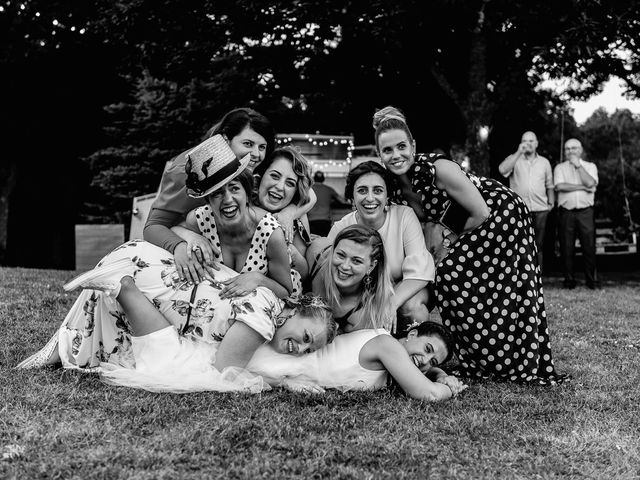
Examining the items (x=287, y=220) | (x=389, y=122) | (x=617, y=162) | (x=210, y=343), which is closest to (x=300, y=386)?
(x=210, y=343)

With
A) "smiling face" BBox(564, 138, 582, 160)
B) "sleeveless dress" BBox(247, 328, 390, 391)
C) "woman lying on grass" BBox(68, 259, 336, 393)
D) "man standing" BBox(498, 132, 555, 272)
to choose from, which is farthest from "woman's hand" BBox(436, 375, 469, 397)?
"smiling face" BBox(564, 138, 582, 160)

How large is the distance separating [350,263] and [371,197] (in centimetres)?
55

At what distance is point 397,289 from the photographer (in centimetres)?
395

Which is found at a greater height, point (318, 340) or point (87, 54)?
point (87, 54)

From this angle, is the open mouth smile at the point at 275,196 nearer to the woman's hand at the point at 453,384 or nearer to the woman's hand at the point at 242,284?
the woman's hand at the point at 242,284

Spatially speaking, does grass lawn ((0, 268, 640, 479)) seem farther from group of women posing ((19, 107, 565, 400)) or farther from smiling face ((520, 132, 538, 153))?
smiling face ((520, 132, 538, 153))

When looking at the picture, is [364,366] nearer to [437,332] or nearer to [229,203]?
[437,332]

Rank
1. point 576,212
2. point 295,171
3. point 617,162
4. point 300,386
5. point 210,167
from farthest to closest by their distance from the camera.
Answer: point 617,162
point 576,212
point 295,171
point 210,167
point 300,386

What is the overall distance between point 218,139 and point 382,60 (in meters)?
12.3

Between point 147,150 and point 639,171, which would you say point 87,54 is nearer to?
point 147,150

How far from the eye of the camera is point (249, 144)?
4078 millimetres

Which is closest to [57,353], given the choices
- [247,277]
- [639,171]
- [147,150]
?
[247,277]

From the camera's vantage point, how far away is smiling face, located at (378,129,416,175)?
3828 mm

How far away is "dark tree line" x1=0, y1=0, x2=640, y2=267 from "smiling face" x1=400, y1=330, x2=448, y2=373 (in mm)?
8003
